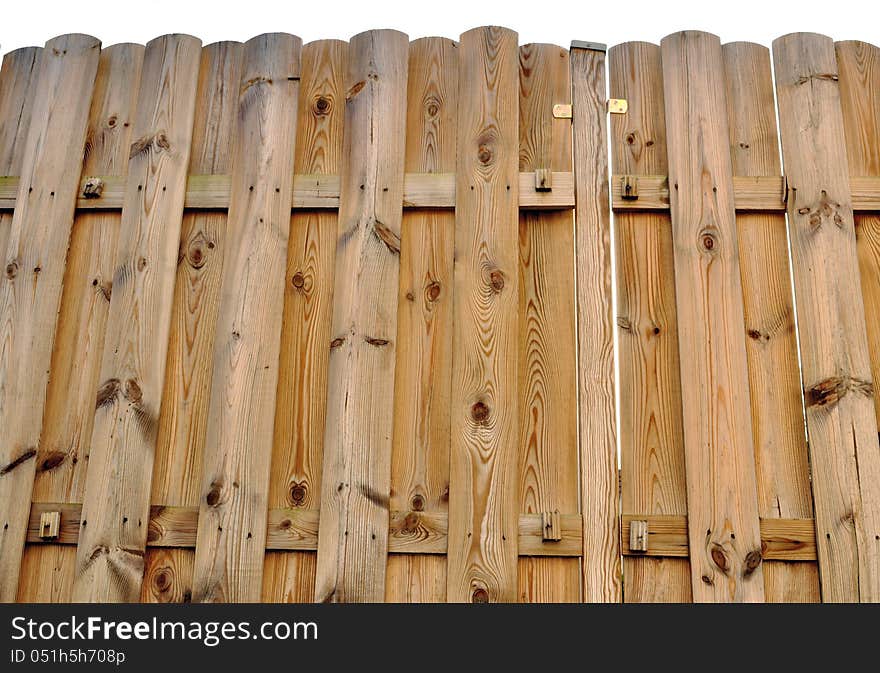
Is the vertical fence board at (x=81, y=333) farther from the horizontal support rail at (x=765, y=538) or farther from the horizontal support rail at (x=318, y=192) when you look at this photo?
the horizontal support rail at (x=765, y=538)

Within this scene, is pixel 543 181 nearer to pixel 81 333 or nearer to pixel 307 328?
pixel 307 328

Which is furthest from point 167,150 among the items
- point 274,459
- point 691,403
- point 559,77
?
point 691,403

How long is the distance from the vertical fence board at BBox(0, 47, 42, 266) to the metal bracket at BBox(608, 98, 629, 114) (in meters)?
2.41

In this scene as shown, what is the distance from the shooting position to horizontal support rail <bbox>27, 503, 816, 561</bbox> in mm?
3232

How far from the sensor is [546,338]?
11.5 feet

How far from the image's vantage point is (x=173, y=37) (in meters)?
4.01

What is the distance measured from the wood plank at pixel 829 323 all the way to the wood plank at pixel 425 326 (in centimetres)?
129

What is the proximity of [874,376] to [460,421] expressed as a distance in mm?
1516

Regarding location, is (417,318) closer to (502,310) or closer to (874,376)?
(502,310)

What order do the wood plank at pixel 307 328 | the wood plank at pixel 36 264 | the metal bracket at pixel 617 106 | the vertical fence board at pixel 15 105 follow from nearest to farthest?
the wood plank at pixel 307 328 → the wood plank at pixel 36 264 → the metal bracket at pixel 617 106 → the vertical fence board at pixel 15 105

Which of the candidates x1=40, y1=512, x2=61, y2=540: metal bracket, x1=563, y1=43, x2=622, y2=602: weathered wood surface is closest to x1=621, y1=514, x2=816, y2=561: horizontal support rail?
x1=563, y1=43, x2=622, y2=602: weathered wood surface

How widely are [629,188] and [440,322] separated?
0.89 metres

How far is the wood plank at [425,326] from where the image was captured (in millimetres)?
3326

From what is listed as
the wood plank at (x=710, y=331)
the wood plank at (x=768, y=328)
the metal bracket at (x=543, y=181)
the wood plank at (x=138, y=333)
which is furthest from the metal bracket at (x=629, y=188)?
the wood plank at (x=138, y=333)
